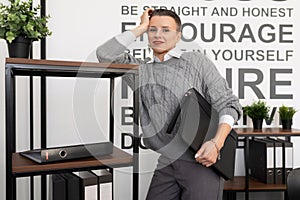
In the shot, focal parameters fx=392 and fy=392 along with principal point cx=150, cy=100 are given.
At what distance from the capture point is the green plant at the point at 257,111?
260cm

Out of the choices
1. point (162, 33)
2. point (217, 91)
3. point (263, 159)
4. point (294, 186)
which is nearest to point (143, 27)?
point (162, 33)

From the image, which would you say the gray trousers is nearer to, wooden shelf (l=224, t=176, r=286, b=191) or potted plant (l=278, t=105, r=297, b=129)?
wooden shelf (l=224, t=176, r=286, b=191)

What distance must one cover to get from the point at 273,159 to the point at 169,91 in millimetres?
1209

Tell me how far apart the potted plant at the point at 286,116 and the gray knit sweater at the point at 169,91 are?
3.44 feet

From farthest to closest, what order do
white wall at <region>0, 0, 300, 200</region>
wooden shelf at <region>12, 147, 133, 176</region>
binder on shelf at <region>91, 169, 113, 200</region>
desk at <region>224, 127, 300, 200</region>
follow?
1. white wall at <region>0, 0, 300, 200</region>
2. desk at <region>224, 127, 300, 200</region>
3. binder on shelf at <region>91, 169, 113, 200</region>
4. wooden shelf at <region>12, 147, 133, 176</region>

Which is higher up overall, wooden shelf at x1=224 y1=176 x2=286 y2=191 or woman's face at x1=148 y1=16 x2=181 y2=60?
woman's face at x1=148 y1=16 x2=181 y2=60

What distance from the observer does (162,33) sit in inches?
67.2

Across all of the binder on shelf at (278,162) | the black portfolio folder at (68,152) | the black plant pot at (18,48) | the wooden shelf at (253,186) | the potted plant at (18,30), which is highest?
the potted plant at (18,30)

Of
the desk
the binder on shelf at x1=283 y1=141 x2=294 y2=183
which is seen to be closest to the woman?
the desk

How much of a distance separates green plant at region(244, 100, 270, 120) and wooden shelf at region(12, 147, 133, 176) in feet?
4.20

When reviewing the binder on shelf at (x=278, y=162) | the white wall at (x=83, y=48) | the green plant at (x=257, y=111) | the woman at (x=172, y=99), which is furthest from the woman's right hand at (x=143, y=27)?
the binder on shelf at (x=278, y=162)

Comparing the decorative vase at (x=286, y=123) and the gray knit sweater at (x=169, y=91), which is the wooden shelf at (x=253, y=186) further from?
the gray knit sweater at (x=169, y=91)

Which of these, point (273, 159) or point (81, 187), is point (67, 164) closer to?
point (81, 187)

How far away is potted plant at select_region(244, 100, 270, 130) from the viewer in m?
2.60
